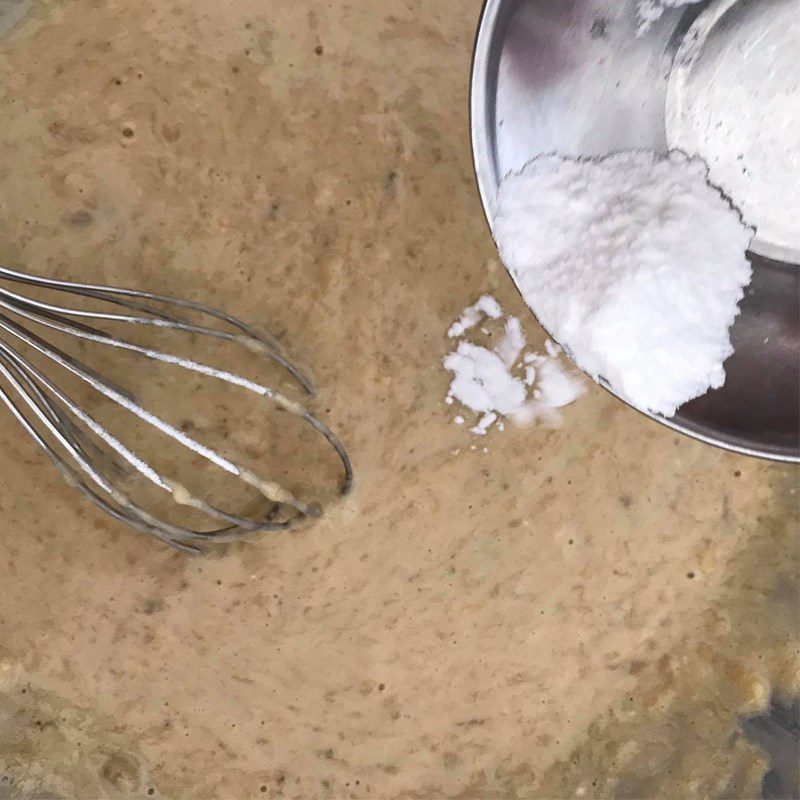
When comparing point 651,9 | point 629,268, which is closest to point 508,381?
point 629,268

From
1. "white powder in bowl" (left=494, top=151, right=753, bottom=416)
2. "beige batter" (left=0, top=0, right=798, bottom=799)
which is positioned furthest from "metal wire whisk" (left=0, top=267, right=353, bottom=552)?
"white powder in bowl" (left=494, top=151, right=753, bottom=416)

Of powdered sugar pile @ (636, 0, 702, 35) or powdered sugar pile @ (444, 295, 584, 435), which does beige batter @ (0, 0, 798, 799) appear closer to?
powdered sugar pile @ (444, 295, 584, 435)

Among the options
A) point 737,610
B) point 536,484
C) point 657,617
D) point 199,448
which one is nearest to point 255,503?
point 199,448

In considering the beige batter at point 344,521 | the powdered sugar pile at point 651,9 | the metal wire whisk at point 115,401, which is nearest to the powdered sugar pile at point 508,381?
the beige batter at point 344,521

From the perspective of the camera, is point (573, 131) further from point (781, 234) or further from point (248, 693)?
point (248, 693)

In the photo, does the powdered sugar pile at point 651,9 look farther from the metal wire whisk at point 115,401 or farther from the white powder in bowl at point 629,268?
the metal wire whisk at point 115,401

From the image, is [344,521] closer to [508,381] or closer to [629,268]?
[508,381]
